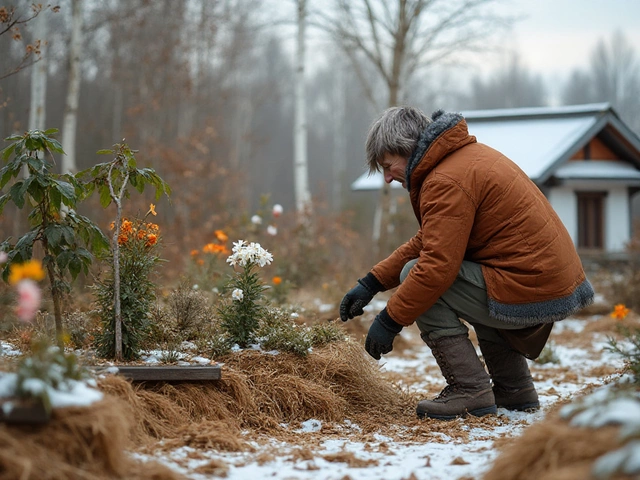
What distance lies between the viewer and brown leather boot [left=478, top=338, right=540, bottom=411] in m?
3.81

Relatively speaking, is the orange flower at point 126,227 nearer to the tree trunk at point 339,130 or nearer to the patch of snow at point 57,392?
the patch of snow at point 57,392

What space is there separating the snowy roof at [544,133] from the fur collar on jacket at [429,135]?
9172 millimetres

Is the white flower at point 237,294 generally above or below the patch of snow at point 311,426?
above

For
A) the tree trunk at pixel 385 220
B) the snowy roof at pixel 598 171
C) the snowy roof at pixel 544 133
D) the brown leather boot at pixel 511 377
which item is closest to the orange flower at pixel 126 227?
the brown leather boot at pixel 511 377

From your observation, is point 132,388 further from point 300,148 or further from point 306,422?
point 300,148

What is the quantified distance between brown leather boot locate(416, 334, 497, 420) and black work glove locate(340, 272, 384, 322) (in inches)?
18.8

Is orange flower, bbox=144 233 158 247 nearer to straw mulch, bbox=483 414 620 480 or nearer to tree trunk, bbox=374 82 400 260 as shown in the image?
straw mulch, bbox=483 414 620 480

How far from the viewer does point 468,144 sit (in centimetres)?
354

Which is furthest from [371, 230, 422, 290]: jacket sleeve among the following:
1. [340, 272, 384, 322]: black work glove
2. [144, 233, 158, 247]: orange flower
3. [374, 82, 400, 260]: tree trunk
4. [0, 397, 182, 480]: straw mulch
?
[374, 82, 400, 260]: tree trunk

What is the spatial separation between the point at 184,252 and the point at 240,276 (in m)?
7.70

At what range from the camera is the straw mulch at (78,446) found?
1.97 metres

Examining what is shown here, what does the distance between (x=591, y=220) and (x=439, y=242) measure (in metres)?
12.9

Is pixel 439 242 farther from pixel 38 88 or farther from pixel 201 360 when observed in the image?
Result: pixel 38 88

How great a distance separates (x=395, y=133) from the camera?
11.5 feet
